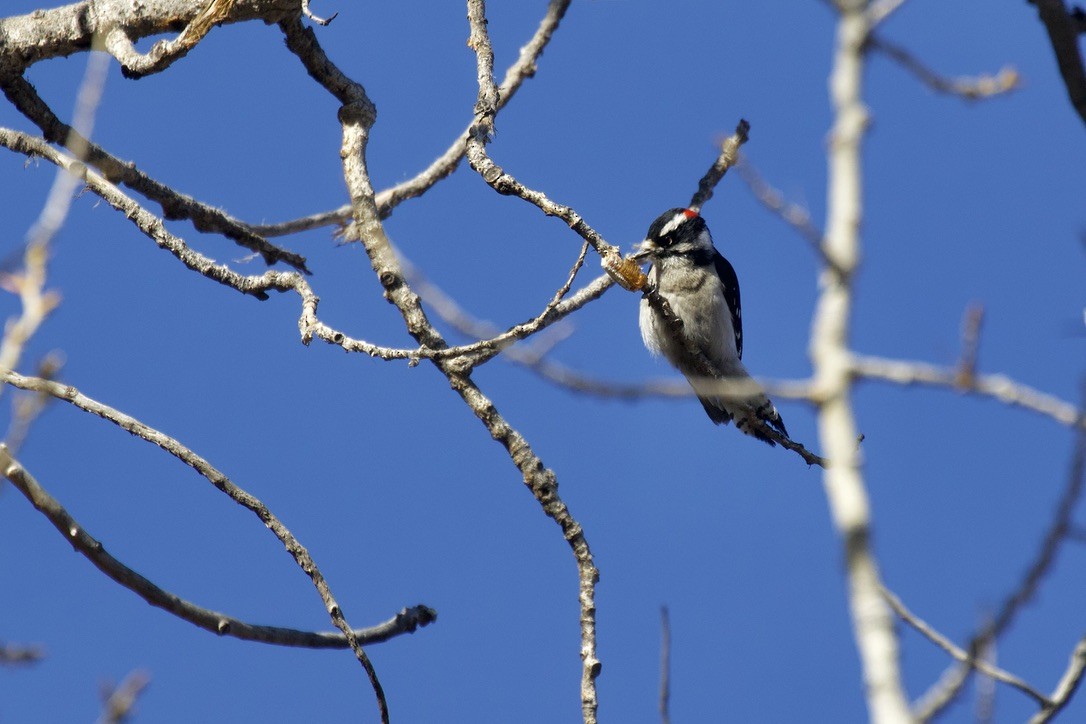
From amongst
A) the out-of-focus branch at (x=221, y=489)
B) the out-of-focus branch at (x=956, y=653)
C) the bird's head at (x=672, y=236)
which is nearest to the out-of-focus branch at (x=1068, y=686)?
the out-of-focus branch at (x=956, y=653)

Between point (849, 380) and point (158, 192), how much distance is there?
4.42 m

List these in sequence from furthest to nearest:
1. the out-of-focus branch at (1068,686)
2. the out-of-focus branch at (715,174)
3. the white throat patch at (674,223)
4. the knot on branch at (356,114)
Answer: the white throat patch at (674,223) → the out-of-focus branch at (715,174) → the knot on branch at (356,114) → the out-of-focus branch at (1068,686)

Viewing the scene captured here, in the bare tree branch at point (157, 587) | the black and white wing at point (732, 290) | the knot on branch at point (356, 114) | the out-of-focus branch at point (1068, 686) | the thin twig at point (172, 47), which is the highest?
the black and white wing at point (732, 290)

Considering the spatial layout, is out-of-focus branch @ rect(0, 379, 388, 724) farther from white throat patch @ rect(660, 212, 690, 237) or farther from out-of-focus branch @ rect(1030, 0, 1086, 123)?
white throat patch @ rect(660, 212, 690, 237)

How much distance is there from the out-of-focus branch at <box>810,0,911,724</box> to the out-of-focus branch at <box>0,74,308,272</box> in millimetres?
3905

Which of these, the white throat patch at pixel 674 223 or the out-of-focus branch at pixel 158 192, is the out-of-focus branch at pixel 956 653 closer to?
the out-of-focus branch at pixel 158 192

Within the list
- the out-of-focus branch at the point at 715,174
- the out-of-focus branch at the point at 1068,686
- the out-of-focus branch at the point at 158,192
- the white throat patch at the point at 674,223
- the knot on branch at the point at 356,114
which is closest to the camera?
the out-of-focus branch at the point at 1068,686

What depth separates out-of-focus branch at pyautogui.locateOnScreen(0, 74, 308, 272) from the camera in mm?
5152

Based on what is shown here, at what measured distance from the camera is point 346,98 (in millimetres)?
5477

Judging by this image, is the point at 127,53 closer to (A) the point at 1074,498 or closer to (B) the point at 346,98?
(B) the point at 346,98

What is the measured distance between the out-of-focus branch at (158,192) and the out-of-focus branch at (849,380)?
3905 mm

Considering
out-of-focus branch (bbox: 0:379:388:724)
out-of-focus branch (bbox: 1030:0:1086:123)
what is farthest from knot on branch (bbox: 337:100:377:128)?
out-of-focus branch (bbox: 1030:0:1086:123)

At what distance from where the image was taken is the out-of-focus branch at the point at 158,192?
5152 mm

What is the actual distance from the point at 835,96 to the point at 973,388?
0.57 metres
